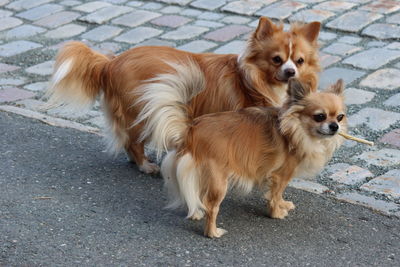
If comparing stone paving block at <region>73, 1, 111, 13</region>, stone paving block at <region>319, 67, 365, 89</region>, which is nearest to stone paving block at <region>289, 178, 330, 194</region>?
stone paving block at <region>319, 67, 365, 89</region>

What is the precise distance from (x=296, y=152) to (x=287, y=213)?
1.62 feet

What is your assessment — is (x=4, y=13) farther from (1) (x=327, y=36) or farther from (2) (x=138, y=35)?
(1) (x=327, y=36)

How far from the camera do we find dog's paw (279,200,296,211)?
4898 millimetres

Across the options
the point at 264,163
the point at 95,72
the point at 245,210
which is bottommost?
the point at 245,210

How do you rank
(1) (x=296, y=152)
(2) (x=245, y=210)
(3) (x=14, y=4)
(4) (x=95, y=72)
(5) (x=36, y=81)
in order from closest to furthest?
1. (1) (x=296, y=152)
2. (2) (x=245, y=210)
3. (4) (x=95, y=72)
4. (5) (x=36, y=81)
5. (3) (x=14, y=4)

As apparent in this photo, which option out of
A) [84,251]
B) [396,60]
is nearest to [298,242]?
[84,251]

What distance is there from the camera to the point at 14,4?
9.44 m

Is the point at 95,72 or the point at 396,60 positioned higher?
the point at 95,72

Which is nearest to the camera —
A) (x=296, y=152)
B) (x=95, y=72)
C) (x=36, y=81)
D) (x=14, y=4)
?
(x=296, y=152)

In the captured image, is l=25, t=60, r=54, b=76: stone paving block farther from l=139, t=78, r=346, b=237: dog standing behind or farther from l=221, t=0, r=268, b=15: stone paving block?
l=139, t=78, r=346, b=237: dog standing behind

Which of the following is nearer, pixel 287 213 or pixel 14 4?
pixel 287 213

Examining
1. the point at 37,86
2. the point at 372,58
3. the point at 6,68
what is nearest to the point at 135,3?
the point at 6,68

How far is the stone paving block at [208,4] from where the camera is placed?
350 inches

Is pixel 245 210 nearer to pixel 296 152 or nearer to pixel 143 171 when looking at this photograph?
pixel 296 152
